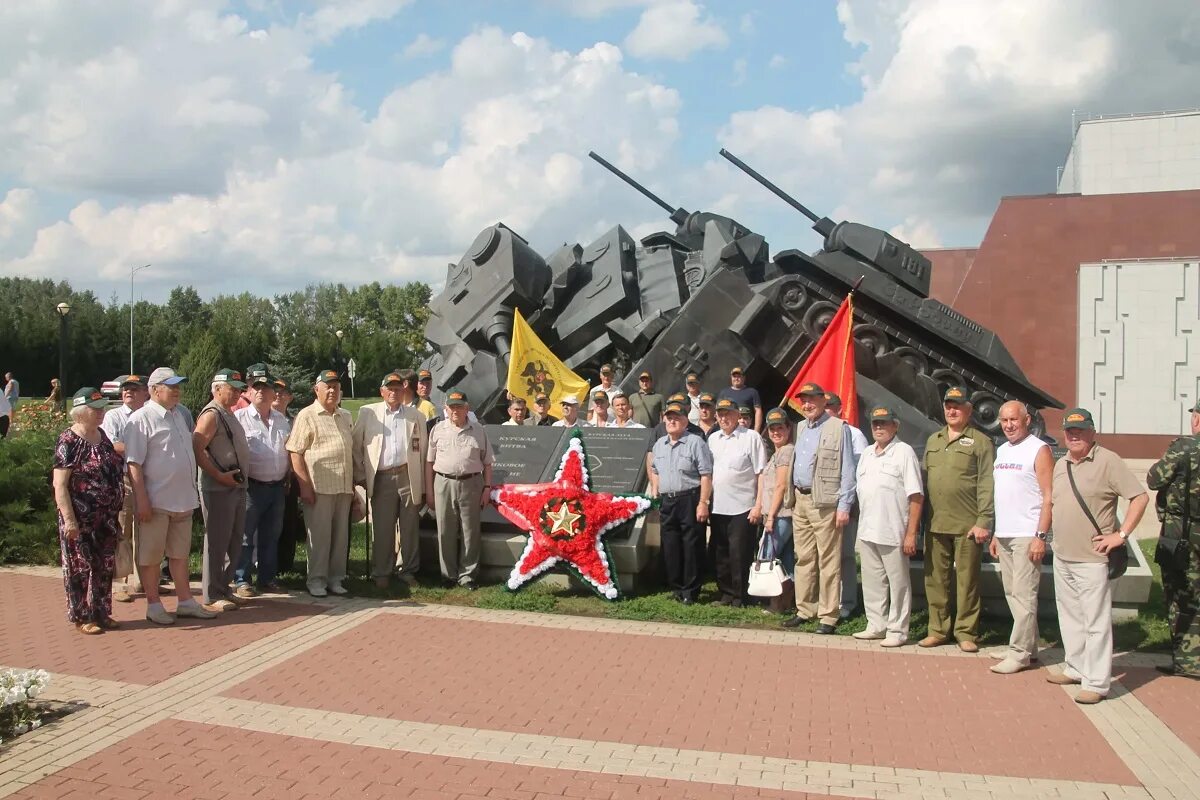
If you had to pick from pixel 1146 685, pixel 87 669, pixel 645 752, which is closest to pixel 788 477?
pixel 1146 685

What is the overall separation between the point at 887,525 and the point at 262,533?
4744 millimetres

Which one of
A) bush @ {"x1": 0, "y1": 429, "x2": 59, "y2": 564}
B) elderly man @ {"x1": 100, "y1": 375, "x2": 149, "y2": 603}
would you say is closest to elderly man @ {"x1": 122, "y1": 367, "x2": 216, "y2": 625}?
elderly man @ {"x1": 100, "y1": 375, "x2": 149, "y2": 603}

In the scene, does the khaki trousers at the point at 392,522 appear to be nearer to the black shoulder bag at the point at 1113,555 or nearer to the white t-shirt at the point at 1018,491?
the white t-shirt at the point at 1018,491

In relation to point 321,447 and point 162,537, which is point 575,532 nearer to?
point 321,447

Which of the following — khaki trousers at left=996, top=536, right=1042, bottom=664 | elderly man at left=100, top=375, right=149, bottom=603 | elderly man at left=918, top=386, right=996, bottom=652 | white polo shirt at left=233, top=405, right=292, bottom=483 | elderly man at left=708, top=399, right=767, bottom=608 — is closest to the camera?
khaki trousers at left=996, top=536, right=1042, bottom=664

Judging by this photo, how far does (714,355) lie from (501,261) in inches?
169

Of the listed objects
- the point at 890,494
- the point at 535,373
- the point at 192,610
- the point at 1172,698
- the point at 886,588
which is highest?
the point at 535,373

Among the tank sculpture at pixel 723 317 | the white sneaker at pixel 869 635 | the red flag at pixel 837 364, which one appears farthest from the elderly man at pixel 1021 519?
the tank sculpture at pixel 723 317

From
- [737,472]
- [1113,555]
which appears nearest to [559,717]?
[737,472]

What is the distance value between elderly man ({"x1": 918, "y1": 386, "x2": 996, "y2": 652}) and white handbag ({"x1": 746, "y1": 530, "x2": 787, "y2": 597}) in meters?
0.99

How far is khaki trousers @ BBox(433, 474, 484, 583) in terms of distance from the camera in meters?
7.67

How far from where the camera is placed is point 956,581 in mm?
6422

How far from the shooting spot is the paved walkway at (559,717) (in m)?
4.09

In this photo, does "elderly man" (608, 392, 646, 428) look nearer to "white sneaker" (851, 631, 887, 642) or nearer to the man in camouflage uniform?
"white sneaker" (851, 631, 887, 642)
